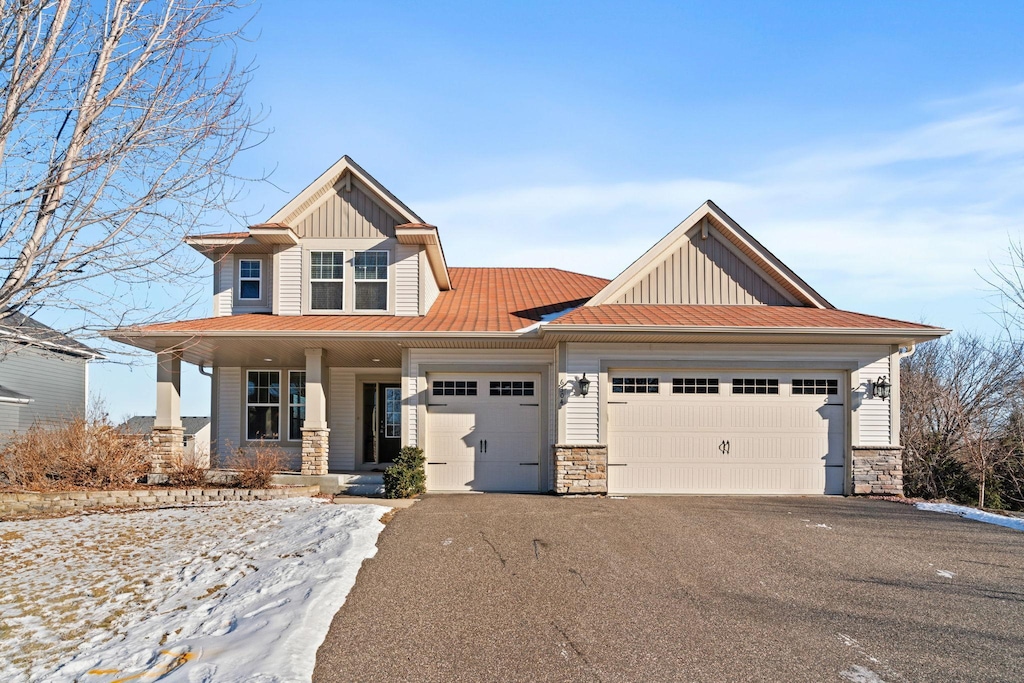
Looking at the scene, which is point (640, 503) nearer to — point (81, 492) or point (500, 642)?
point (500, 642)

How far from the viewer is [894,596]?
733 centimetres

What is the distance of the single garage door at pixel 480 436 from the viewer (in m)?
14.5

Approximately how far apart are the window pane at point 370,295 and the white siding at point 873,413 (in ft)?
30.7

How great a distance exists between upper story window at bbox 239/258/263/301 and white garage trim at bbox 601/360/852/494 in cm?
788

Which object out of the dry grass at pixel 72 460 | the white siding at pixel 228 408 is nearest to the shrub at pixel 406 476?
the dry grass at pixel 72 460

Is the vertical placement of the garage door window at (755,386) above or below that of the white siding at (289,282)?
below

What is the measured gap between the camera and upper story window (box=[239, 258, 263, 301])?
54.6 ft

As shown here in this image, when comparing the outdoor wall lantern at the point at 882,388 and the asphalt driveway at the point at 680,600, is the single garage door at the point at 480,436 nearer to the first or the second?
the asphalt driveway at the point at 680,600

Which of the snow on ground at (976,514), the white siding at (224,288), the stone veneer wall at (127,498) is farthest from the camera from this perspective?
the white siding at (224,288)

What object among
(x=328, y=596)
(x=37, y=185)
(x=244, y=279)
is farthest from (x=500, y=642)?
(x=244, y=279)

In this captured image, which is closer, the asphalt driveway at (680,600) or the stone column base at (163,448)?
the asphalt driveway at (680,600)

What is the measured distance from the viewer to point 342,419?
57.0 feet

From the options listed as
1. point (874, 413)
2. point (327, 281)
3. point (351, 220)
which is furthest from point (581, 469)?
point (351, 220)

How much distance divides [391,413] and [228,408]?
3624mm
